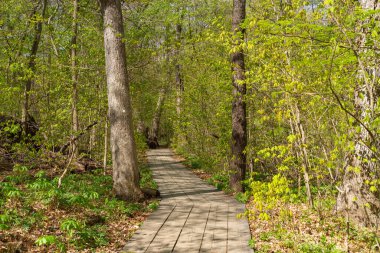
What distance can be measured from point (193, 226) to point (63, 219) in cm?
240

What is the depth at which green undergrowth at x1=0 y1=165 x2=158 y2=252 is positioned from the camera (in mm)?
5250

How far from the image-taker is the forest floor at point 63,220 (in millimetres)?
5180

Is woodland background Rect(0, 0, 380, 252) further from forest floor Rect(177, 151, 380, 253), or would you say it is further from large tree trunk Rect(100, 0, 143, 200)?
large tree trunk Rect(100, 0, 143, 200)

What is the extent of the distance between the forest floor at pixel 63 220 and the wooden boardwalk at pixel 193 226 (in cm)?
35

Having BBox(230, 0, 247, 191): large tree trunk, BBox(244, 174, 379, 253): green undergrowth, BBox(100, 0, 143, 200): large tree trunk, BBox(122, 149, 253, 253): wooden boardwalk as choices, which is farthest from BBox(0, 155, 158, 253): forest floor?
BBox(230, 0, 247, 191): large tree trunk

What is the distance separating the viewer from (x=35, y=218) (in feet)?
20.0

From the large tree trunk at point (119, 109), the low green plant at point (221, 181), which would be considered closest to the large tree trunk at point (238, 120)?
the low green plant at point (221, 181)

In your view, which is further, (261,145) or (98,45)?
(98,45)

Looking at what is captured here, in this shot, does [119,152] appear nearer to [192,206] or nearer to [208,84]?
[192,206]

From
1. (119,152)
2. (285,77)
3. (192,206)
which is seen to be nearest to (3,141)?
(119,152)

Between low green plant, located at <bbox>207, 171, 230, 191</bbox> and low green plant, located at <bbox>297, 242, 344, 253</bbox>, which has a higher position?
low green plant, located at <bbox>207, 171, 230, 191</bbox>

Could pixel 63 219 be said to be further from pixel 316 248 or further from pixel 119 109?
pixel 316 248

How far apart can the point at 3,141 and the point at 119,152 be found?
5.19 metres

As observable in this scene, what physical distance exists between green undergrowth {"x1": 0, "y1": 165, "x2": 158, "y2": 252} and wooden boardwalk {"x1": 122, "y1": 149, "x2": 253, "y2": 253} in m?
0.40
